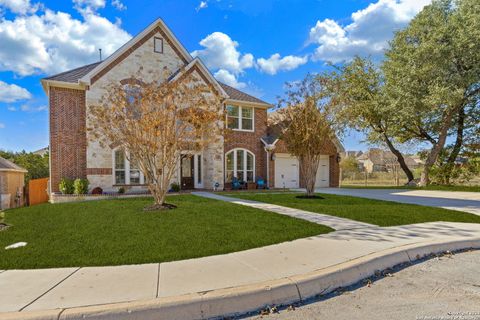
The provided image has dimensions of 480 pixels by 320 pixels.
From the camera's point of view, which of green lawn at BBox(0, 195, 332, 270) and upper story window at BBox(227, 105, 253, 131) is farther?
upper story window at BBox(227, 105, 253, 131)

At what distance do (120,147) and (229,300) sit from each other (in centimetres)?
929

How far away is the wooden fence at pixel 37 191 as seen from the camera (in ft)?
58.0

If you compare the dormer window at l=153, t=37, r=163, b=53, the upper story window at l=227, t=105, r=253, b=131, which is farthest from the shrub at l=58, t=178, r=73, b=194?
the upper story window at l=227, t=105, r=253, b=131

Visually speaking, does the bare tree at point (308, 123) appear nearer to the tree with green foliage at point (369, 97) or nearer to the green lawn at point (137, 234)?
the green lawn at point (137, 234)

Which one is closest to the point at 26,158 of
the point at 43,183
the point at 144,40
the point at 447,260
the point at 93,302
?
the point at 43,183

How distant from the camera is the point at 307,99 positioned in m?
12.7

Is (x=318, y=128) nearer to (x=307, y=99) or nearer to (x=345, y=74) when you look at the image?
(x=307, y=99)

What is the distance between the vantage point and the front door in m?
17.0

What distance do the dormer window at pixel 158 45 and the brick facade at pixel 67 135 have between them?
14.3 ft

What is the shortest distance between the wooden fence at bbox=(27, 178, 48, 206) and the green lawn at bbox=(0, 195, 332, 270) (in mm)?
9873

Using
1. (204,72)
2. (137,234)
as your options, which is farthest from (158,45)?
(137,234)

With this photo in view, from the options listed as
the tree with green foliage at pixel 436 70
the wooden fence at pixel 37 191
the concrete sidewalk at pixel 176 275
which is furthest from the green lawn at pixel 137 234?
the tree with green foliage at pixel 436 70

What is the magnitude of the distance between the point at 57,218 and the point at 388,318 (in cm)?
837

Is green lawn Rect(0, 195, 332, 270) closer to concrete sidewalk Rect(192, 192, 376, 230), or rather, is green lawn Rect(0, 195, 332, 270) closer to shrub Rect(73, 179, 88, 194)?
concrete sidewalk Rect(192, 192, 376, 230)
